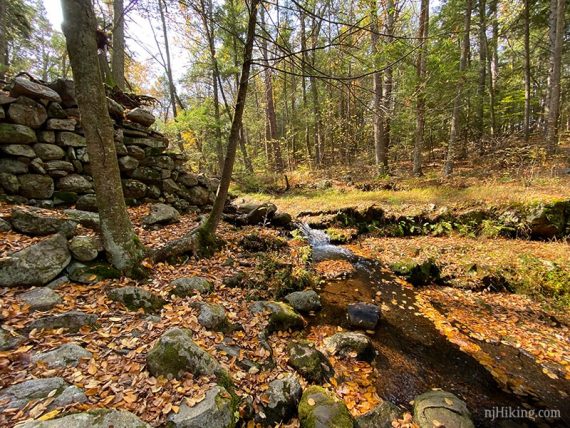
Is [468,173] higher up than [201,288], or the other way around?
[468,173]

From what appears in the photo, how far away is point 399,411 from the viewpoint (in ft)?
11.1

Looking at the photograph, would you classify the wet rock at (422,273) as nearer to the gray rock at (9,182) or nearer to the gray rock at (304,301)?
the gray rock at (304,301)

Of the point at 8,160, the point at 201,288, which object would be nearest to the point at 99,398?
the point at 201,288

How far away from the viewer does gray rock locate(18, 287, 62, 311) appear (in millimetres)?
3295

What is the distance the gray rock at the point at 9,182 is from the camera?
517 cm

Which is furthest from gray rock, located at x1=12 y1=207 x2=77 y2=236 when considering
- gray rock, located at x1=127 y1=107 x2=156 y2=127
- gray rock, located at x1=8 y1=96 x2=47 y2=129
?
gray rock, located at x1=127 y1=107 x2=156 y2=127

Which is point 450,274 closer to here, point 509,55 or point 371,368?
point 371,368

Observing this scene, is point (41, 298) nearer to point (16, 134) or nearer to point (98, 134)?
point (98, 134)

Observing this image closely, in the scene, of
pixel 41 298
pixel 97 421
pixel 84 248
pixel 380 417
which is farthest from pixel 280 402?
pixel 84 248

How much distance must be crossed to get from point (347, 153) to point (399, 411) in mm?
15029

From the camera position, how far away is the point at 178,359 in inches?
113

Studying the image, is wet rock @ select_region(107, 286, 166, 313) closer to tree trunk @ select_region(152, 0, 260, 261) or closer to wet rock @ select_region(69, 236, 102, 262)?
wet rock @ select_region(69, 236, 102, 262)

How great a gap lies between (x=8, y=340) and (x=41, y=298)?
798 millimetres

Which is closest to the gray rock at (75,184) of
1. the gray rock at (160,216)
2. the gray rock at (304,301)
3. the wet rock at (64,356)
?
the gray rock at (160,216)
